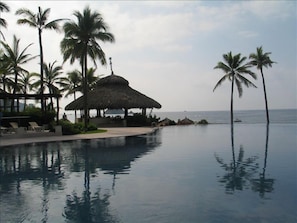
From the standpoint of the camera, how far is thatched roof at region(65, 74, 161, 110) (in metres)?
31.3

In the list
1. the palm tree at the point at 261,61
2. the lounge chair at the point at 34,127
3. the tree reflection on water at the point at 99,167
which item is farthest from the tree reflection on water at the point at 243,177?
the palm tree at the point at 261,61

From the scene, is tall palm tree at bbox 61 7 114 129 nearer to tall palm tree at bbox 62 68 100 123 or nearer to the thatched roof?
the thatched roof

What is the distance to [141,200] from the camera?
284 inches

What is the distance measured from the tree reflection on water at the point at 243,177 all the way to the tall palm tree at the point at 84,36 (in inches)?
604

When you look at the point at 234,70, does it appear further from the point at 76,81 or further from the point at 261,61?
the point at 76,81

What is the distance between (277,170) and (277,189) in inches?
101

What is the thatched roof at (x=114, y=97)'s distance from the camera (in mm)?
31297

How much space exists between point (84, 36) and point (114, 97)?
854 centimetres

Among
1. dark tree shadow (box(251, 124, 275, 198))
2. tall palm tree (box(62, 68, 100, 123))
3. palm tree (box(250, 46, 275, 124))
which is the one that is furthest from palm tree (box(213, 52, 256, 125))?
dark tree shadow (box(251, 124, 275, 198))

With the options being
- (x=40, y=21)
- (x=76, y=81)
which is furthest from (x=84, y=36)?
(x=76, y=81)

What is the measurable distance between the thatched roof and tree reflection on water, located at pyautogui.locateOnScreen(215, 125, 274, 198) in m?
19.5

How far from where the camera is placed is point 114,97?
3194cm

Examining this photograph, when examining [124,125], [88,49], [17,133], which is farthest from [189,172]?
[124,125]

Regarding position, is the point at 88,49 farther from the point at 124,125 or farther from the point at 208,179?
the point at 208,179
